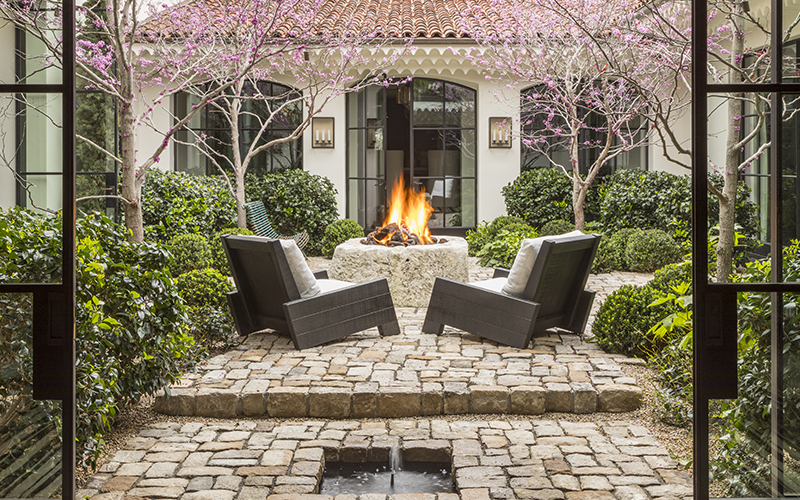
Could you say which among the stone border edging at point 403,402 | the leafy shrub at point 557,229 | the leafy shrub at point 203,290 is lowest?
the stone border edging at point 403,402

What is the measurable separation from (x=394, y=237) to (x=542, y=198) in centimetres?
547

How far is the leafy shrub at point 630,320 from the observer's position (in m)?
5.31

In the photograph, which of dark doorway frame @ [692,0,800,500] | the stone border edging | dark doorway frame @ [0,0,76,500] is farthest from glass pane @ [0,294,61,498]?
the stone border edging

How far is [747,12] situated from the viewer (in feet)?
7.26

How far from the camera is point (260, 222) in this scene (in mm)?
11586

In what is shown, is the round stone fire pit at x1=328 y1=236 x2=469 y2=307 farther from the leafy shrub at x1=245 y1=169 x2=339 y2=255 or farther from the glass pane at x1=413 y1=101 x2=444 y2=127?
the glass pane at x1=413 y1=101 x2=444 y2=127

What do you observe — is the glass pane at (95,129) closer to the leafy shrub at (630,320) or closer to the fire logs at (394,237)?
the fire logs at (394,237)

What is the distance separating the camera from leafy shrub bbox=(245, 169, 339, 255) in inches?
493

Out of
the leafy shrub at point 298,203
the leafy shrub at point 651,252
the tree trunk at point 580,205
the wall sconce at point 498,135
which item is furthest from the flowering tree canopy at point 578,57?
the leafy shrub at point 298,203

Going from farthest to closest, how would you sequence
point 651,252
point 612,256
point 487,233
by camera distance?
point 487,233
point 612,256
point 651,252

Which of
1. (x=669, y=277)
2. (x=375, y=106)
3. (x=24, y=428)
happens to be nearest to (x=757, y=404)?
(x=24, y=428)

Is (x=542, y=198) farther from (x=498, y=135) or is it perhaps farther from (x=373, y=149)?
(x=373, y=149)

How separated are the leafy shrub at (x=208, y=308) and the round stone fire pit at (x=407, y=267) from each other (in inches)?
69.0

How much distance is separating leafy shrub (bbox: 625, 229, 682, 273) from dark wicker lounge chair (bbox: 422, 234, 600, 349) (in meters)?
4.10
